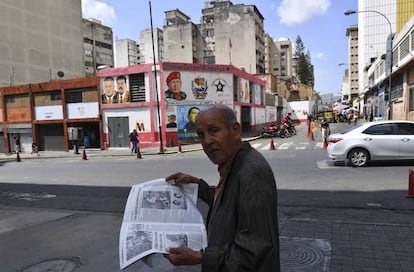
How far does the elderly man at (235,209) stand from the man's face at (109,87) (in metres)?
24.7

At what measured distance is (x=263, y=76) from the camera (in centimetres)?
5381

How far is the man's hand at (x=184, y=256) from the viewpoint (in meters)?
1.50

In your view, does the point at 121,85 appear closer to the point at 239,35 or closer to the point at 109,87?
the point at 109,87

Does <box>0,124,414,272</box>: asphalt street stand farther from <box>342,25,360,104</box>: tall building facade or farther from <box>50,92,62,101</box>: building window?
<box>342,25,360,104</box>: tall building facade

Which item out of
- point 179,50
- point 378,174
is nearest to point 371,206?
point 378,174

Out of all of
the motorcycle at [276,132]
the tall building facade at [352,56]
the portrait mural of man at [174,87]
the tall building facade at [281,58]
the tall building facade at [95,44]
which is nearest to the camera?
the portrait mural of man at [174,87]

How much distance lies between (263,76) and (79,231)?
51.0 meters

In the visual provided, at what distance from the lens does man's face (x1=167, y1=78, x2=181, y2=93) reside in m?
24.0

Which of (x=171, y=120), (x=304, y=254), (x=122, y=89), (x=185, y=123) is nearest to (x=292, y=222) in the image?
(x=304, y=254)

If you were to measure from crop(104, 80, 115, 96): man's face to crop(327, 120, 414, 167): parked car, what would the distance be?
18844 mm

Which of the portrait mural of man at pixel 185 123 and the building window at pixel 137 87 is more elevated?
the building window at pixel 137 87

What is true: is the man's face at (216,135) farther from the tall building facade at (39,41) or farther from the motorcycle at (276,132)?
the tall building facade at (39,41)

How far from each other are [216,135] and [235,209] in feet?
1.29

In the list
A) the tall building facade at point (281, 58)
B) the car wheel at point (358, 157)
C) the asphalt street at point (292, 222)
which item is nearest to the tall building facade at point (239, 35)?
the tall building facade at point (281, 58)
